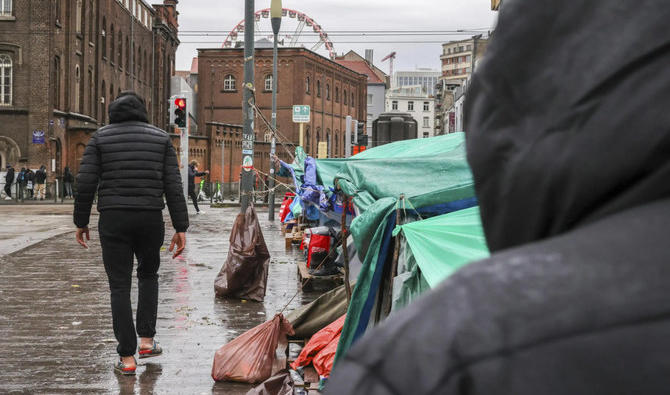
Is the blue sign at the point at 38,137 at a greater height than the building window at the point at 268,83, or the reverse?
the building window at the point at 268,83

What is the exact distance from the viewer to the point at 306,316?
6.78 m

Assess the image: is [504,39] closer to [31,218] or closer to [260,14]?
[31,218]

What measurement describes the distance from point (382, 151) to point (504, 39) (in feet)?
29.0

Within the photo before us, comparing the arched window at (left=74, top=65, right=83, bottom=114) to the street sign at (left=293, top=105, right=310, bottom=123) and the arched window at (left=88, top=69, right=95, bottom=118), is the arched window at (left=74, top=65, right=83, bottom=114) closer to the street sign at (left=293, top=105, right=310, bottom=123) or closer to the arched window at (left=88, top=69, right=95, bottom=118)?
the arched window at (left=88, top=69, right=95, bottom=118)

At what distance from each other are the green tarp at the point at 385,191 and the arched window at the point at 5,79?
1400 inches

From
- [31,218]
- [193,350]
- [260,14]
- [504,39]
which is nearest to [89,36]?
[31,218]

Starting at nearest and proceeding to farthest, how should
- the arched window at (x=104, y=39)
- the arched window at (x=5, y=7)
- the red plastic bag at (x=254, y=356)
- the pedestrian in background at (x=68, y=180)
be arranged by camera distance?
the red plastic bag at (x=254, y=356) < the pedestrian in background at (x=68, y=180) < the arched window at (x=5, y=7) < the arched window at (x=104, y=39)

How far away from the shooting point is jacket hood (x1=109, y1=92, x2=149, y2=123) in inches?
237

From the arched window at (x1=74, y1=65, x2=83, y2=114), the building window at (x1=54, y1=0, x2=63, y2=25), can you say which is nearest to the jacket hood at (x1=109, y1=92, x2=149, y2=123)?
the building window at (x1=54, y1=0, x2=63, y2=25)

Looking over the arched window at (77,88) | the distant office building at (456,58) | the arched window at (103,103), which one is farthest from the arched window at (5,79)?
the distant office building at (456,58)

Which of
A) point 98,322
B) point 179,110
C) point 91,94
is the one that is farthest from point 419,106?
point 98,322

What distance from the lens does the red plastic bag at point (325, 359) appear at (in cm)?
559

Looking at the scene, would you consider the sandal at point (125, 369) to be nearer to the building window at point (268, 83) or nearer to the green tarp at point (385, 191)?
the green tarp at point (385, 191)

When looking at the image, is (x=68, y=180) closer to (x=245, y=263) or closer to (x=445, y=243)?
(x=245, y=263)
